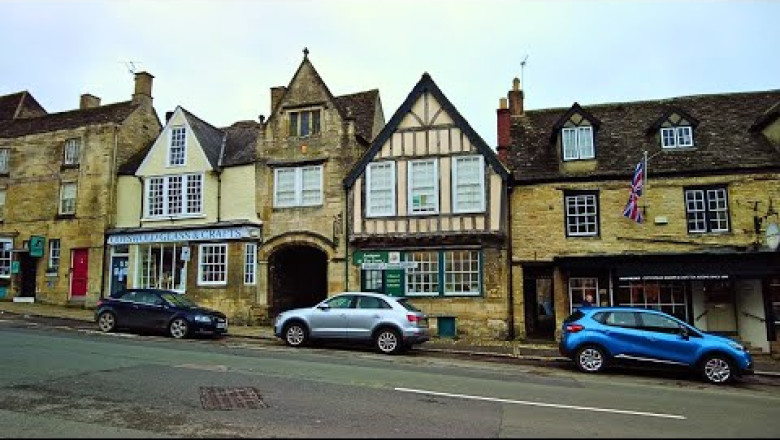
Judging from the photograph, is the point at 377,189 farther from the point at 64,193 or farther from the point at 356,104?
the point at 64,193

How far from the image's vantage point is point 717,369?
13.3 metres

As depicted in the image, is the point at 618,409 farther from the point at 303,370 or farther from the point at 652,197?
the point at 652,197

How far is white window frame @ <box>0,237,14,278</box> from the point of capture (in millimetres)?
27927

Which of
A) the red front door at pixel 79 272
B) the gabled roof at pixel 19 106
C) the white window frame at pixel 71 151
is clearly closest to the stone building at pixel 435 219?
the red front door at pixel 79 272

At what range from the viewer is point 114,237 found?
2577cm

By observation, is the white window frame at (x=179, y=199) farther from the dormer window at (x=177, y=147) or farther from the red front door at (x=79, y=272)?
the red front door at (x=79, y=272)

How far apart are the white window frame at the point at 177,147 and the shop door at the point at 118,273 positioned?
4751mm

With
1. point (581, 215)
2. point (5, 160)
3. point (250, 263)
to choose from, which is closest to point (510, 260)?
point (581, 215)

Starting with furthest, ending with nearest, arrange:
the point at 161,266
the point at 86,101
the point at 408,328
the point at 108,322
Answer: the point at 86,101 → the point at 161,266 → the point at 108,322 → the point at 408,328

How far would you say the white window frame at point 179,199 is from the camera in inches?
984

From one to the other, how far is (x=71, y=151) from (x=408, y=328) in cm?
2068

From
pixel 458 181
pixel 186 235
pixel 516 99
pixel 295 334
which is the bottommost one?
pixel 295 334

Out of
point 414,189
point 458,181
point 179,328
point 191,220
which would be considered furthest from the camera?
point 191,220

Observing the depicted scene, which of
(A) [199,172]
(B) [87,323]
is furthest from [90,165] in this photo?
(B) [87,323]
